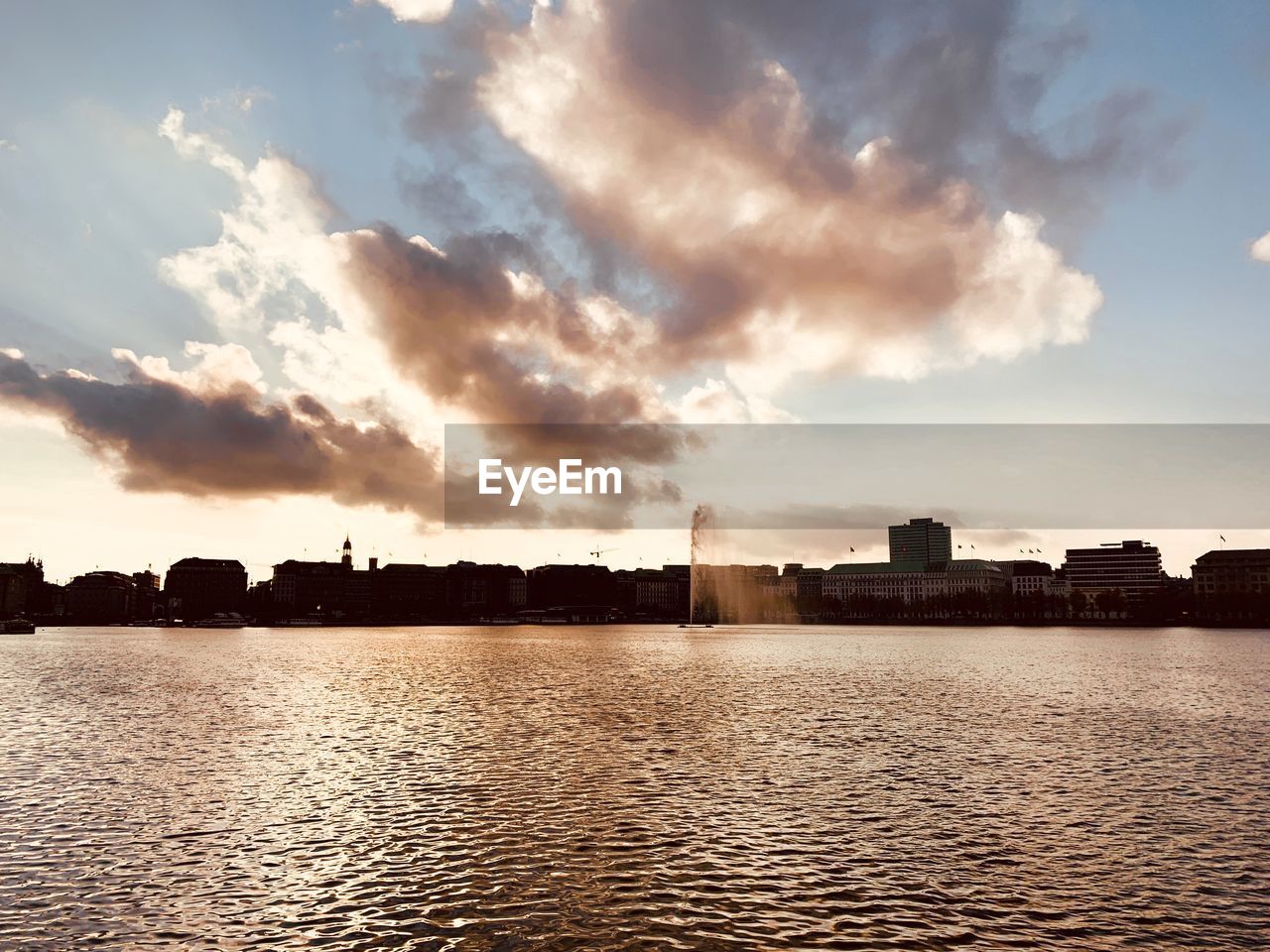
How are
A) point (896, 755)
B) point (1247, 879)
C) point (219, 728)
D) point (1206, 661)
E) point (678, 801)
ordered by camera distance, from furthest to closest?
point (1206, 661)
point (219, 728)
point (896, 755)
point (678, 801)
point (1247, 879)

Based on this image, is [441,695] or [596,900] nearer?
[596,900]

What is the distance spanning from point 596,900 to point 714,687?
52.7m

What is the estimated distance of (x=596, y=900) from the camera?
2042 cm

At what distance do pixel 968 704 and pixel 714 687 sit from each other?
19.9 m

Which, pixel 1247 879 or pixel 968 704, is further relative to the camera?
pixel 968 704

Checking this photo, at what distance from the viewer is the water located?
62.4 feet

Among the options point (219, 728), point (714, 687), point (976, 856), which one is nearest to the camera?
point (976, 856)

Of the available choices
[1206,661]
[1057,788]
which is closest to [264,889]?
[1057,788]

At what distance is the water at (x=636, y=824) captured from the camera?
19.0 meters

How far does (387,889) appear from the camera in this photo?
69.4 feet

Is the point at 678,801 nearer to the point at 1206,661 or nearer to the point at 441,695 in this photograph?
the point at 441,695

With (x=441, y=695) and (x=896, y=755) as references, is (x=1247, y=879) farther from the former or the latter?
(x=441, y=695)

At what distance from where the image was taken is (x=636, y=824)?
27188mm

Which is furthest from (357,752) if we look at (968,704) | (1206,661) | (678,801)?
(1206,661)
